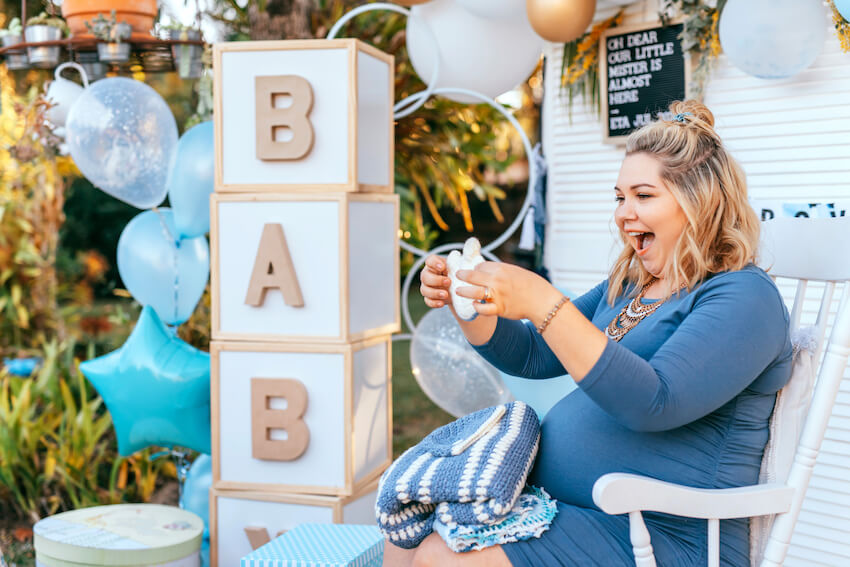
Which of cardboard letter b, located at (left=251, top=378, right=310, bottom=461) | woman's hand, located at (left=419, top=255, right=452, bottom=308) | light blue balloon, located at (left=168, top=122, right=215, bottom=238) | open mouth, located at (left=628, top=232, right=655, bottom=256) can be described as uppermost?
light blue balloon, located at (left=168, top=122, right=215, bottom=238)

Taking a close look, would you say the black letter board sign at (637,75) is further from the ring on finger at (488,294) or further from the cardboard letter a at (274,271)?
the ring on finger at (488,294)

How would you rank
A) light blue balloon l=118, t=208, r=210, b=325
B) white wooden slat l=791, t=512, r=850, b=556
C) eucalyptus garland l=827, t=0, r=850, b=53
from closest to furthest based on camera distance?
1. eucalyptus garland l=827, t=0, r=850, b=53
2. white wooden slat l=791, t=512, r=850, b=556
3. light blue balloon l=118, t=208, r=210, b=325

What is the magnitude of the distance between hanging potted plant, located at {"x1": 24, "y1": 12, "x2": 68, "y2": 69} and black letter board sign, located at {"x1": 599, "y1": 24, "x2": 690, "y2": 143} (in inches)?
81.5

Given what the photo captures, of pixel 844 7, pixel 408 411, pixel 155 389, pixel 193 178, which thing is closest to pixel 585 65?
pixel 844 7

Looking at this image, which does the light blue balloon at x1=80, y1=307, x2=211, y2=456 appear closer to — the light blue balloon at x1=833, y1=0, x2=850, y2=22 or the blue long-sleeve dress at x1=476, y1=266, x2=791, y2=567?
the blue long-sleeve dress at x1=476, y1=266, x2=791, y2=567

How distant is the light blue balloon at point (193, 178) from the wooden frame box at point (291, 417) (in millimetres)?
557

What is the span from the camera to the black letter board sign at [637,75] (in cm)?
294

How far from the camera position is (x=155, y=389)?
2.72 metres

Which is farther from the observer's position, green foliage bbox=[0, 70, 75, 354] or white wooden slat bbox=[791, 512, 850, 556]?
green foliage bbox=[0, 70, 75, 354]

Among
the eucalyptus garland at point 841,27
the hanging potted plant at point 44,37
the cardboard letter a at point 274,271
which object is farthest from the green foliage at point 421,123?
the eucalyptus garland at point 841,27

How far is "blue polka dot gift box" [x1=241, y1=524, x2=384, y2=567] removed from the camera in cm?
193

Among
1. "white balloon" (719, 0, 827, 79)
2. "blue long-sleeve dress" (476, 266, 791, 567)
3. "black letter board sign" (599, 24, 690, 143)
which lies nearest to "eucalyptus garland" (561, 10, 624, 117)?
"black letter board sign" (599, 24, 690, 143)

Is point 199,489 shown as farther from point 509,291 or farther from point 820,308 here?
point 820,308

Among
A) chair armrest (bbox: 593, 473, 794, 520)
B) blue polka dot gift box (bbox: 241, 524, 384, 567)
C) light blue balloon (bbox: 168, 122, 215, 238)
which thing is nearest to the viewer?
chair armrest (bbox: 593, 473, 794, 520)
